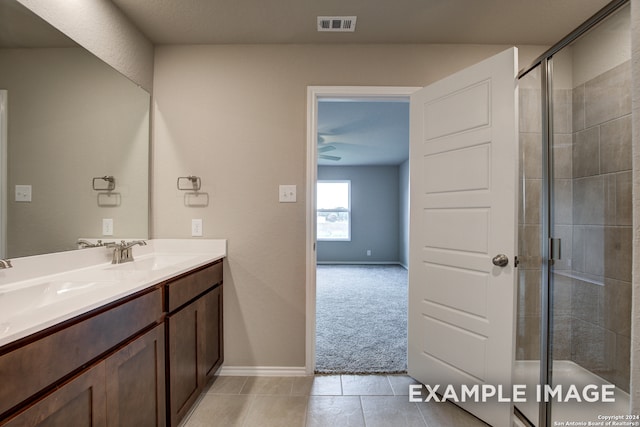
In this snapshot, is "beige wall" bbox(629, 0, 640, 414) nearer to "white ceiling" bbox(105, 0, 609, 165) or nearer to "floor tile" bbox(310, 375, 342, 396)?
"white ceiling" bbox(105, 0, 609, 165)

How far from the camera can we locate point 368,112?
369 cm

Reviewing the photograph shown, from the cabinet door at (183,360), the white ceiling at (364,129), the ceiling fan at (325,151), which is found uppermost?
the white ceiling at (364,129)

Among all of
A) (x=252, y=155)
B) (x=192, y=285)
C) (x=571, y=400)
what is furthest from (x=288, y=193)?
(x=571, y=400)

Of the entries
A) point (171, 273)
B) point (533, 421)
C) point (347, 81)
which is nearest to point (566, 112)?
point (347, 81)

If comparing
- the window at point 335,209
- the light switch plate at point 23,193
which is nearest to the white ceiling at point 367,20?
the light switch plate at point 23,193

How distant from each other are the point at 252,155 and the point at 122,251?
1.05 metres

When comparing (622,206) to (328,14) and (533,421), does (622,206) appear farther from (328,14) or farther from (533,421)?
(328,14)

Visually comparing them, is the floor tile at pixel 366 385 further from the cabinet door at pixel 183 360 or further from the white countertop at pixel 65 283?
the white countertop at pixel 65 283

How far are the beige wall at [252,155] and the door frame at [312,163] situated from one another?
0.15 ft

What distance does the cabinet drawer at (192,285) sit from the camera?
1.47 metres

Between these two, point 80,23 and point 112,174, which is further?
point 112,174

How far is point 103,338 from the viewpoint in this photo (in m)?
1.03

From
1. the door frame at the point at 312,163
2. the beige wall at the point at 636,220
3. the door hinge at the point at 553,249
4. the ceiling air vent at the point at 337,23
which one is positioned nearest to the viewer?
the beige wall at the point at 636,220

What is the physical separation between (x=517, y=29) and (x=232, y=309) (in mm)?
2808
